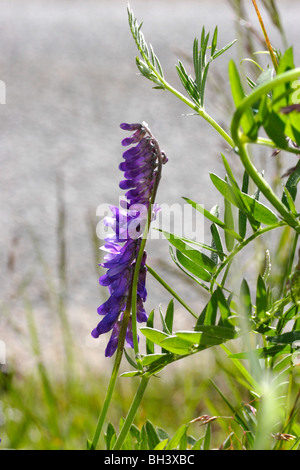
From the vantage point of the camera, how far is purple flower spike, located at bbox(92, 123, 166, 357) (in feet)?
2.17

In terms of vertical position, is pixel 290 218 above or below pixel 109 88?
below

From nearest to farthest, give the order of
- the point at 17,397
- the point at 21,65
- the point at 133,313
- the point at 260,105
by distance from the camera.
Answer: the point at 260,105
the point at 133,313
the point at 17,397
the point at 21,65

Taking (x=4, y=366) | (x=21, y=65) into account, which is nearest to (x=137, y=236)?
(x=4, y=366)

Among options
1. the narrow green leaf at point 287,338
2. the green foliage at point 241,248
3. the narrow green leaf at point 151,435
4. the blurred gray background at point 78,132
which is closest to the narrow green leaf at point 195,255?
the green foliage at point 241,248

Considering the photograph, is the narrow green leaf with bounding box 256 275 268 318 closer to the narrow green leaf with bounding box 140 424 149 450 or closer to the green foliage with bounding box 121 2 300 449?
the green foliage with bounding box 121 2 300 449

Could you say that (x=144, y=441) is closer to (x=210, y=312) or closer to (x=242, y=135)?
(x=210, y=312)

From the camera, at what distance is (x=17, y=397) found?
1.46 meters

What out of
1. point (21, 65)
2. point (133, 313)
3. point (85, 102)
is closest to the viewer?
point (133, 313)

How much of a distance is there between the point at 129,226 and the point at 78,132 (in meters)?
2.94

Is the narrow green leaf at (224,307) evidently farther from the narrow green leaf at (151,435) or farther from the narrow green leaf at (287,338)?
the narrow green leaf at (151,435)

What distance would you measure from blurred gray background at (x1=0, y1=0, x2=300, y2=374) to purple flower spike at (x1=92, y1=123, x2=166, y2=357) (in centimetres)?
70
